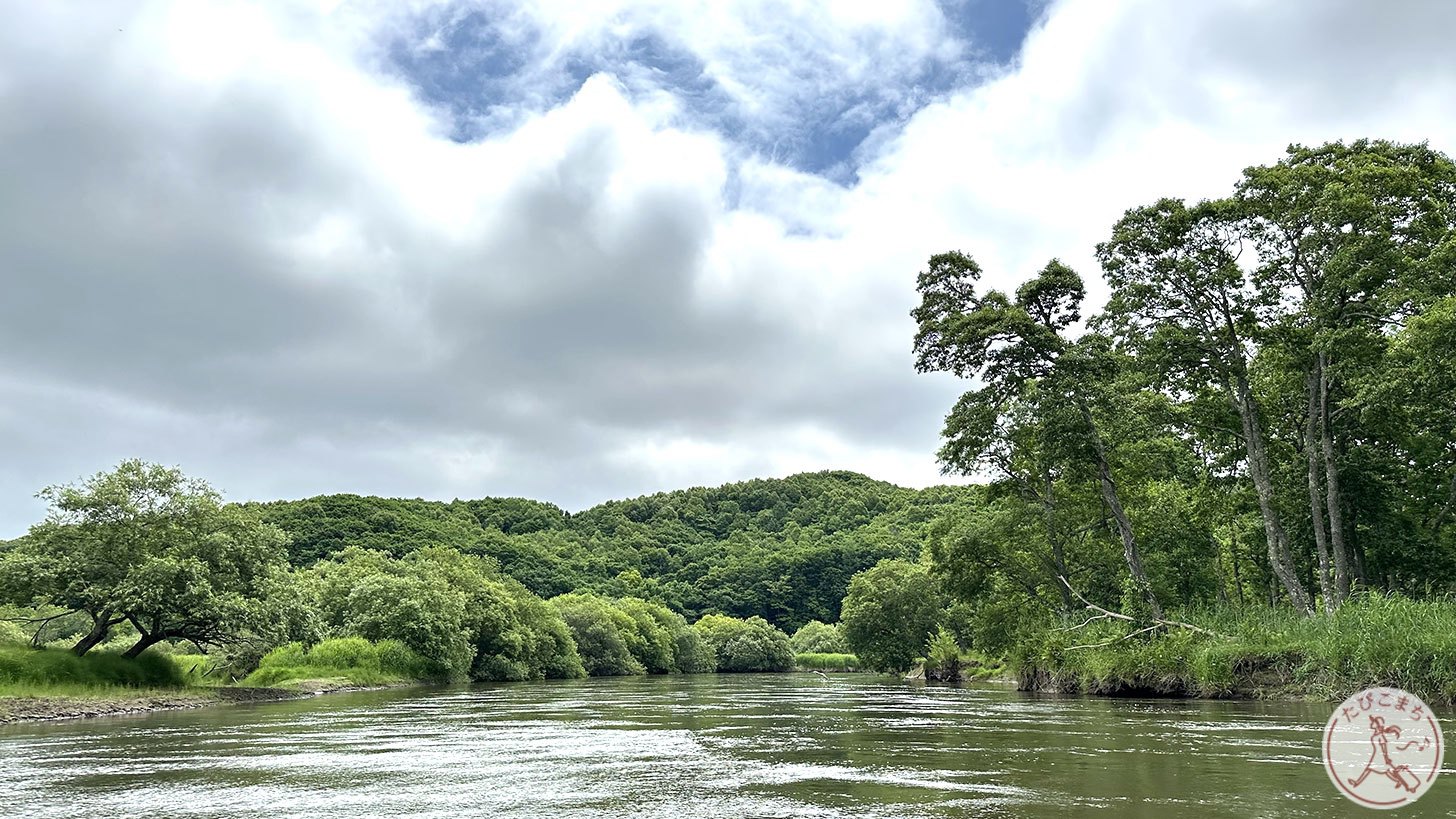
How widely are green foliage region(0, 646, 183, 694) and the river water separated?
9517 millimetres

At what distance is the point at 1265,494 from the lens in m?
32.1

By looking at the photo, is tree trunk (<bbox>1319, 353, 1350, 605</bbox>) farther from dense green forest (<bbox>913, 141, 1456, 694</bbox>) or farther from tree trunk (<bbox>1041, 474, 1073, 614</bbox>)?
tree trunk (<bbox>1041, 474, 1073, 614</bbox>)

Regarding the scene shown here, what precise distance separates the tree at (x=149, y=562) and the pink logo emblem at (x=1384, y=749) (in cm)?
3579

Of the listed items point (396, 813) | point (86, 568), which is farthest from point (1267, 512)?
point (86, 568)

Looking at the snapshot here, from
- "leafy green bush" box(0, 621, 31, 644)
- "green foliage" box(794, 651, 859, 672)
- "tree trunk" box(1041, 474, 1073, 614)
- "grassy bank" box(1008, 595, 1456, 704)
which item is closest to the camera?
"grassy bank" box(1008, 595, 1456, 704)

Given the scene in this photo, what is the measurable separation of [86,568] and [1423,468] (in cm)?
5000

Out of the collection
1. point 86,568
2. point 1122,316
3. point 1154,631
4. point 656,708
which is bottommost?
point 656,708

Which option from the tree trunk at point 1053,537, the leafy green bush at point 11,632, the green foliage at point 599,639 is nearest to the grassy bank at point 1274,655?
the tree trunk at point 1053,537

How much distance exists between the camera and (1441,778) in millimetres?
10078

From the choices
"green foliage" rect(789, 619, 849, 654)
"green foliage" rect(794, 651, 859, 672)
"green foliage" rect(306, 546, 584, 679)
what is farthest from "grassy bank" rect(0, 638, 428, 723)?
"green foliage" rect(789, 619, 849, 654)

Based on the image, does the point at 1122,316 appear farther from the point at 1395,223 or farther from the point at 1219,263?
the point at 1395,223

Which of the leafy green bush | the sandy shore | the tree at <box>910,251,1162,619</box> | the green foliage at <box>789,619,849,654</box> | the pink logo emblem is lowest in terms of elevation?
the green foliage at <box>789,619,849,654</box>

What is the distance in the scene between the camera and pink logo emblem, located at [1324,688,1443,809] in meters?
9.69

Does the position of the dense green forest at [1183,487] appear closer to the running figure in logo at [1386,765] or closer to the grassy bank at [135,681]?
the grassy bank at [135,681]
